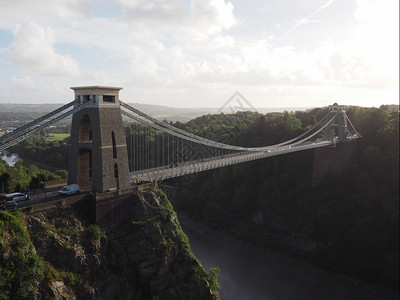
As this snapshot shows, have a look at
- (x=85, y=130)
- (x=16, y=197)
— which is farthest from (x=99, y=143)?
(x=16, y=197)

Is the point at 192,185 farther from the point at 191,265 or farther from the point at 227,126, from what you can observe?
the point at 191,265

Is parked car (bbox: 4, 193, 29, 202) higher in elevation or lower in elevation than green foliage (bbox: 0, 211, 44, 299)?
higher

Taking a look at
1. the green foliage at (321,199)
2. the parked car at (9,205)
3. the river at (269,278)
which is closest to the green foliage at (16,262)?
the parked car at (9,205)

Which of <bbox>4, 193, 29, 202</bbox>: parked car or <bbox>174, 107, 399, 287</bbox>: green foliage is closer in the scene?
<bbox>4, 193, 29, 202</bbox>: parked car

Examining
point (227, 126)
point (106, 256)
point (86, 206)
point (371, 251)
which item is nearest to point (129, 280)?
point (106, 256)

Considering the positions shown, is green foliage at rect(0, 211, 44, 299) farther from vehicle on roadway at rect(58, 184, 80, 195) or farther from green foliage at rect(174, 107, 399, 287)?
green foliage at rect(174, 107, 399, 287)

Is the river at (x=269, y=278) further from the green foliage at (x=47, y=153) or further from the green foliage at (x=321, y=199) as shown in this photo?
the green foliage at (x=47, y=153)

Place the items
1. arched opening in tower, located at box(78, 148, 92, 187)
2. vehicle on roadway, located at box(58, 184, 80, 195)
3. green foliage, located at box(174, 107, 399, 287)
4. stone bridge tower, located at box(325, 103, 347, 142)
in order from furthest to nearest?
stone bridge tower, located at box(325, 103, 347, 142) → green foliage, located at box(174, 107, 399, 287) → arched opening in tower, located at box(78, 148, 92, 187) → vehicle on roadway, located at box(58, 184, 80, 195)

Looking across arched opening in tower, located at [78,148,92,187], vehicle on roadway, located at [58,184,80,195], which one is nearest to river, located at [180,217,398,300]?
arched opening in tower, located at [78,148,92,187]
